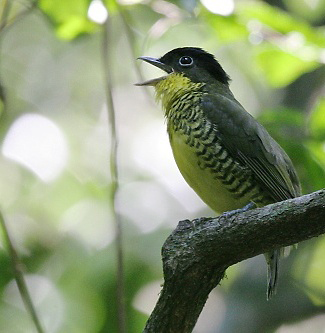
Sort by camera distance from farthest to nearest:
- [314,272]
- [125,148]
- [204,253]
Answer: [125,148] < [314,272] < [204,253]

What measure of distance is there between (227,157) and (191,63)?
0.89 meters

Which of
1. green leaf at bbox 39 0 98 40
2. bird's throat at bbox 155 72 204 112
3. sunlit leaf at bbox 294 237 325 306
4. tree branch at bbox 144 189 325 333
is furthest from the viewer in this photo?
sunlit leaf at bbox 294 237 325 306

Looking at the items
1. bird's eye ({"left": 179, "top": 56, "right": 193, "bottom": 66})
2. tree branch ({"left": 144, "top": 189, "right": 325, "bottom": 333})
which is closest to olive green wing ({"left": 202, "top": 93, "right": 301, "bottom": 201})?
bird's eye ({"left": 179, "top": 56, "right": 193, "bottom": 66})

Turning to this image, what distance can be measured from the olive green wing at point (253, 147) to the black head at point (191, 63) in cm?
38

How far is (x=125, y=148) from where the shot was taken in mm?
9312

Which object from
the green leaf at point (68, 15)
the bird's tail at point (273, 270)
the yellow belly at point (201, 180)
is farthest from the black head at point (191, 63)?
the bird's tail at point (273, 270)

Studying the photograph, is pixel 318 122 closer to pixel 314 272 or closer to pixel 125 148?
pixel 314 272

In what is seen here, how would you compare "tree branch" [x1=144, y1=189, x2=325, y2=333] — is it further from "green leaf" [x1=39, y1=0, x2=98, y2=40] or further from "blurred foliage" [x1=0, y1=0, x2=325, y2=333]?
"green leaf" [x1=39, y1=0, x2=98, y2=40]

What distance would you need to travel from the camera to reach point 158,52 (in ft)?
29.3

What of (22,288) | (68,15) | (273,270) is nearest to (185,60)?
(68,15)

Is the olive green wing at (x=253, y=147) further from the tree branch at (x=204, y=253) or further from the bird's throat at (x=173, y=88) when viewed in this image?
the tree branch at (x=204, y=253)

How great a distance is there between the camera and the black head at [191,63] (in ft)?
17.2

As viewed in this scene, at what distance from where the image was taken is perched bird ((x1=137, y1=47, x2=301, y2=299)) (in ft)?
15.0

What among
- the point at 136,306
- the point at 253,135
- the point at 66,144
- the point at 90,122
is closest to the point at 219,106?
the point at 253,135
